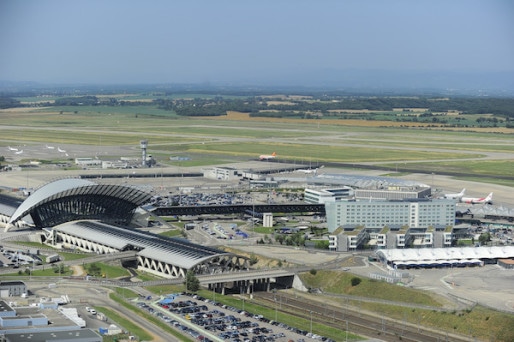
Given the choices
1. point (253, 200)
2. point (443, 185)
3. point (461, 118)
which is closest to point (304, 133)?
point (461, 118)

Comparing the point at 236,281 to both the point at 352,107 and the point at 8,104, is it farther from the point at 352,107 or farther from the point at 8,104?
the point at 8,104

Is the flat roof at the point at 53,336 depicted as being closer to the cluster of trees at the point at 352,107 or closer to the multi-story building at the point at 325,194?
the multi-story building at the point at 325,194

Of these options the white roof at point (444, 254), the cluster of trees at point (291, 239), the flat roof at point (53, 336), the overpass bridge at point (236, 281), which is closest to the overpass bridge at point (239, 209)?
the cluster of trees at point (291, 239)

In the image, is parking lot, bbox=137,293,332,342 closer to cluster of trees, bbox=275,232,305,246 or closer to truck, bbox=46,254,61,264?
truck, bbox=46,254,61,264

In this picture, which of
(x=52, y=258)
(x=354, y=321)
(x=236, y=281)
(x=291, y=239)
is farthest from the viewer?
(x=291, y=239)

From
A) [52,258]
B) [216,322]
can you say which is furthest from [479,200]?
[216,322]

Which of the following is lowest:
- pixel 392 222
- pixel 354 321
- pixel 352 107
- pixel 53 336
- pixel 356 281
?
pixel 352 107
